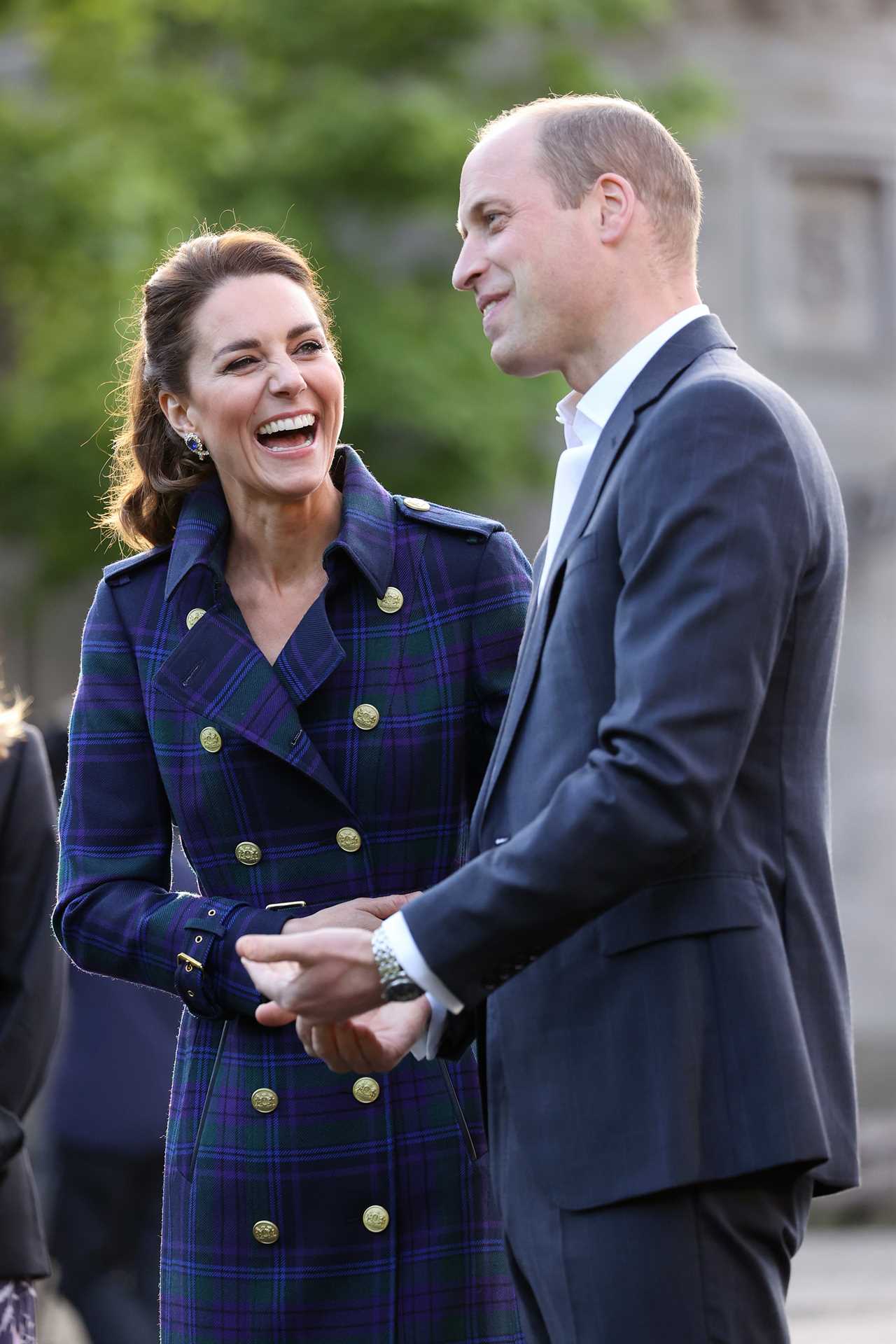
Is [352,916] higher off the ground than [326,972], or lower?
higher

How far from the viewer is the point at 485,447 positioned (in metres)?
16.5

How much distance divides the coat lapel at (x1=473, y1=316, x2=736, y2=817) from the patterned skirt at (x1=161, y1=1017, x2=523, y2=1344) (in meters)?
0.70

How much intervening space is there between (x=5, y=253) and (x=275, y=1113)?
10.9 meters

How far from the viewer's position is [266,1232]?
344 cm

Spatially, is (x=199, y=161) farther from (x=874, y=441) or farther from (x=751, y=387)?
(x=751, y=387)

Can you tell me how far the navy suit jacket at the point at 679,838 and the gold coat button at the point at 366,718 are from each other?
2.12ft

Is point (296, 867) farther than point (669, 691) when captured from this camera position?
Yes

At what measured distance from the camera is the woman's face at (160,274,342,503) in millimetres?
3631

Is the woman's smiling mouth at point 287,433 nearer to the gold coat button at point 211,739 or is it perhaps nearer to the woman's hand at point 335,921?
the gold coat button at point 211,739

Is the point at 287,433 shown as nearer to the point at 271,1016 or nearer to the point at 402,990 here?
the point at 271,1016

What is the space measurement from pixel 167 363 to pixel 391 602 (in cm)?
60

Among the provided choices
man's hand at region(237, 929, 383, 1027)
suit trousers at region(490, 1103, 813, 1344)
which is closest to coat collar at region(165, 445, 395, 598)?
man's hand at region(237, 929, 383, 1027)

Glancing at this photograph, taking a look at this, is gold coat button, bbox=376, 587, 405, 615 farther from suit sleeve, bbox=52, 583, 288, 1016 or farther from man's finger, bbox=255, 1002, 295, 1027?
man's finger, bbox=255, 1002, 295, 1027

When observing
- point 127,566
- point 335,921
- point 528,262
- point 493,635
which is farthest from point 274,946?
point 127,566
